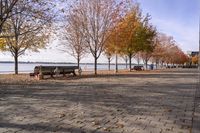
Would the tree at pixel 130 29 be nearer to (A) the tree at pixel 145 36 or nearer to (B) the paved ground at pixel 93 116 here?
(A) the tree at pixel 145 36

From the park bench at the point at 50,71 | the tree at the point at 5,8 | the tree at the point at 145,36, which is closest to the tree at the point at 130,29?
the tree at the point at 145,36

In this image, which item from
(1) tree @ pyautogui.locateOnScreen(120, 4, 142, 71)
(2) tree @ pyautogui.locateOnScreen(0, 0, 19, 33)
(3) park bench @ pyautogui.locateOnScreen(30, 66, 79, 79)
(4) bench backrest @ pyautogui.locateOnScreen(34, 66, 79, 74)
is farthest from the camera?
(1) tree @ pyautogui.locateOnScreen(120, 4, 142, 71)

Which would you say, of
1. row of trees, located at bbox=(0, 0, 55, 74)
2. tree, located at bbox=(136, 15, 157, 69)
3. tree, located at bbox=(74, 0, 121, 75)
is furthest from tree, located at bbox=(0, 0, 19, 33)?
tree, located at bbox=(136, 15, 157, 69)

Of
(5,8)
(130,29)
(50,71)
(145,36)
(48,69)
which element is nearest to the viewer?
(5,8)

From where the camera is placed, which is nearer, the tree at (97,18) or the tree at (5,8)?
the tree at (5,8)

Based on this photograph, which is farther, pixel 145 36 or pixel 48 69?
pixel 145 36

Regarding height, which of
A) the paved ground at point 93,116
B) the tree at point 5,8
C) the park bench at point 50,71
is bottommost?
the paved ground at point 93,116

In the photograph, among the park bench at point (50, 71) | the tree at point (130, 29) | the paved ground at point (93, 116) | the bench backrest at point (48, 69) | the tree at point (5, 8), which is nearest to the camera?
the paved ground at point (93, 116)

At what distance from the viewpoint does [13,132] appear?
7.00m

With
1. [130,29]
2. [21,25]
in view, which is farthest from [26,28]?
[130,29]

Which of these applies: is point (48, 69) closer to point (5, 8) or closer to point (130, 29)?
point (5, 8)

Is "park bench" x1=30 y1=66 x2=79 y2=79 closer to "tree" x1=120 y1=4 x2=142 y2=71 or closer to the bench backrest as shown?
the bench backrest

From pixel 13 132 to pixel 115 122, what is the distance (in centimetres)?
237

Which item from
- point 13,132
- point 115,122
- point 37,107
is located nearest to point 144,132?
point 115,122
